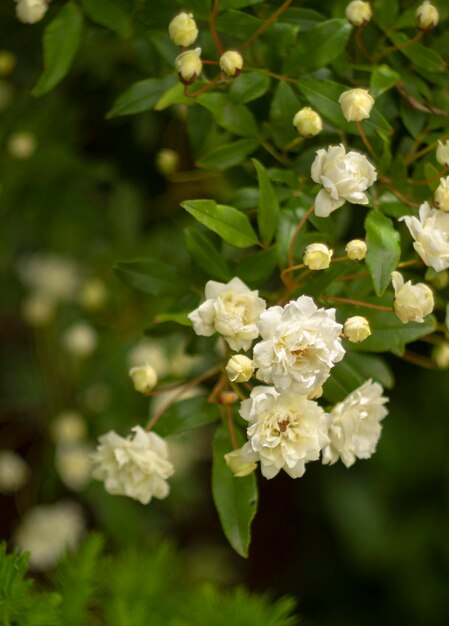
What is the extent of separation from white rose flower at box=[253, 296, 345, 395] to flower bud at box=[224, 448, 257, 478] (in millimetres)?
91

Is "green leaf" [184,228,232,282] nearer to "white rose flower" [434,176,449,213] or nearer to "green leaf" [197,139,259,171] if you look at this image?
"green leaf" [197,139,259,171]

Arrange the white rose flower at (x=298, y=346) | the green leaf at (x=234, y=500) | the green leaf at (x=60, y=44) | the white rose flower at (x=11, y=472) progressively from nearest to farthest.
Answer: the white rose flower at (x=298, y=346) → the green leaf at (x=234, y=500) → the green leaf at (x=60, y=44) → the white rose flower at (x=11, y=472)

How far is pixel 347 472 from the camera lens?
1794 millimetres

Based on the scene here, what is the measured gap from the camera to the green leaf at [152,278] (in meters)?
0.81

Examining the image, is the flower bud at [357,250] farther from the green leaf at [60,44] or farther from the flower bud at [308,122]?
the green leaf at [60,44]

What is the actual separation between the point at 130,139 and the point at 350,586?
42.7 inches

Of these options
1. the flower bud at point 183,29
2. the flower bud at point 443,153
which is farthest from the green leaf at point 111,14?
the flower bud at point 443,153

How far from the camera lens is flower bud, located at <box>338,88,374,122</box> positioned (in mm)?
690

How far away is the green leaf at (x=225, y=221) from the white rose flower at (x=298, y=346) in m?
0.11

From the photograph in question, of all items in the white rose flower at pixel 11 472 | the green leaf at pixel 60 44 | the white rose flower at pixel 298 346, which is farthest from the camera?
the white rose flower at pixel 11 472

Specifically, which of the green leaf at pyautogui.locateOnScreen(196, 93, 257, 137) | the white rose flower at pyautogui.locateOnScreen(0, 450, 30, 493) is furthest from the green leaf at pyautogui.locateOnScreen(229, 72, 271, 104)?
the white rose flower at pyautogui.locateOnScreen(0, 450, 30, 493)

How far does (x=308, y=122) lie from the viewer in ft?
2.35

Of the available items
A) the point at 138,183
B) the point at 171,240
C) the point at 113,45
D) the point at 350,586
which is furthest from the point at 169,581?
the point at 350,586

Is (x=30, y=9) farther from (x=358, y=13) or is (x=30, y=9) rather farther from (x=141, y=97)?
(x=358, y=13)
